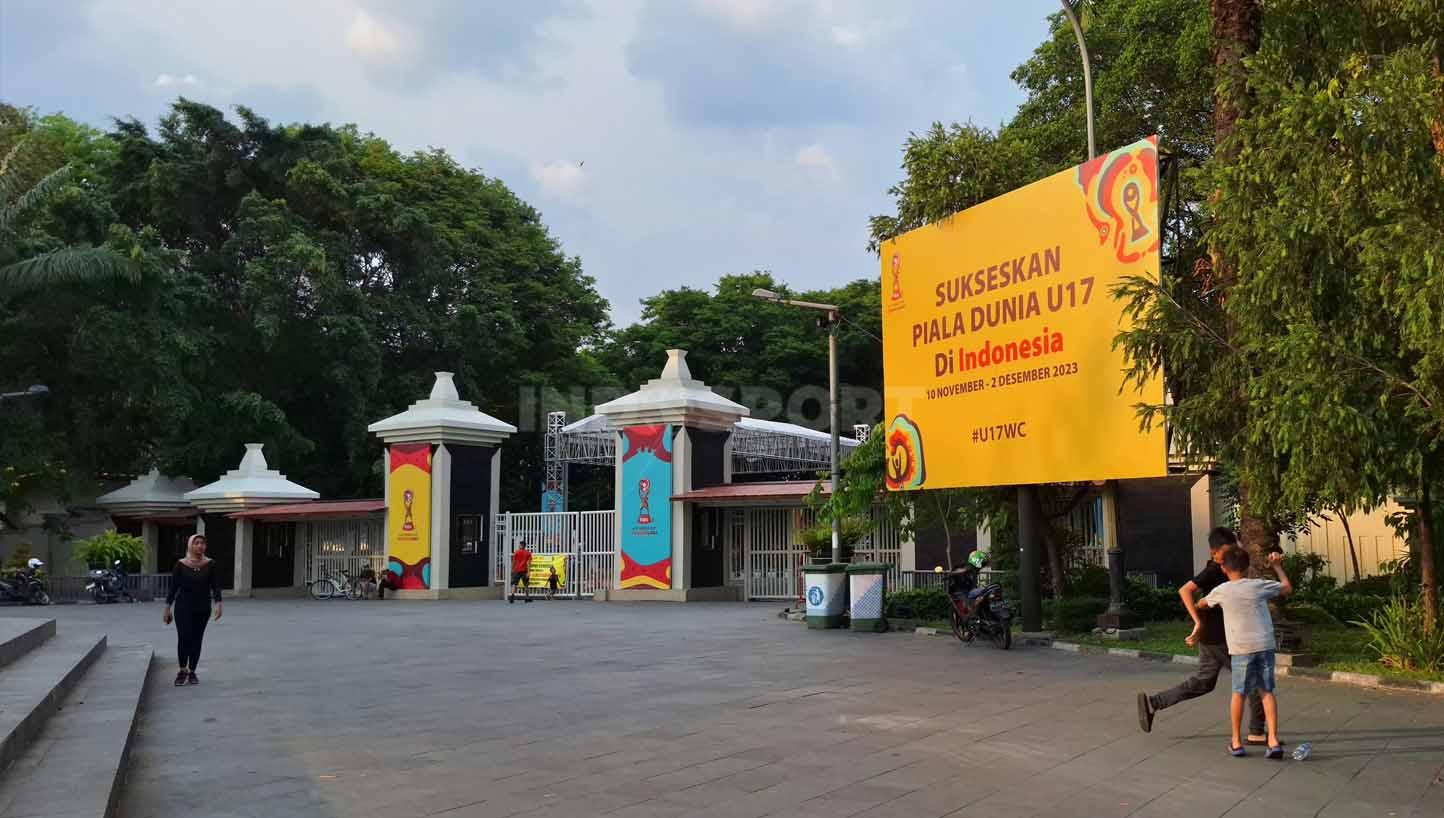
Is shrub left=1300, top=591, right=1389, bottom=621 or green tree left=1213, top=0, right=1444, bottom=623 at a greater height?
green tree left=1213, top=0, right=1444, bottom=623

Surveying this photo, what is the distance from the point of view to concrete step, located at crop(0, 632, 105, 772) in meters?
7.27

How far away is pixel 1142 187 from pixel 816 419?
33668 millimetres

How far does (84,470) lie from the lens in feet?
110

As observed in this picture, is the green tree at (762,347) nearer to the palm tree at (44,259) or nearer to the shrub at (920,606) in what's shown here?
the palm tree at (44,259)

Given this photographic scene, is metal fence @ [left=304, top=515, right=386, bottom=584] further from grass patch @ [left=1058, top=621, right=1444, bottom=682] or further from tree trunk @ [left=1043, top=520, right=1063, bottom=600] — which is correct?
grass patch @ [left=1058, top=621, right=1444, bottom=682]

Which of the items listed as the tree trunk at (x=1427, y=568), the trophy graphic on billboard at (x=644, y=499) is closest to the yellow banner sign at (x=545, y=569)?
the trophy graphic on billboard at (x=644, y=499)

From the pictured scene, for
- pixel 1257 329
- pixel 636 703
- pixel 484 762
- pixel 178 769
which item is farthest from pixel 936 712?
pixel 178 769

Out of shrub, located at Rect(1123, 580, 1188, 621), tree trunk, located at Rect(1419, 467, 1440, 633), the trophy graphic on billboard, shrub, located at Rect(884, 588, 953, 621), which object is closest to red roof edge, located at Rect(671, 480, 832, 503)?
the trophy graphic on billboard

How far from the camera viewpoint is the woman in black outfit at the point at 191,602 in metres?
11.5

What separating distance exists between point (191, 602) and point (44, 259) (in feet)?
72.3

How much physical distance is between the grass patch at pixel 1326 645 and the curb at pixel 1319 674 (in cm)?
11

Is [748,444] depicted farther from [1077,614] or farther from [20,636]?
[20,636]

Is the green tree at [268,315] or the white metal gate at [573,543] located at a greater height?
the green tree at [268,315]

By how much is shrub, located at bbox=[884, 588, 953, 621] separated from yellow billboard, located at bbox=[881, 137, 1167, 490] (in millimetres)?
2856
